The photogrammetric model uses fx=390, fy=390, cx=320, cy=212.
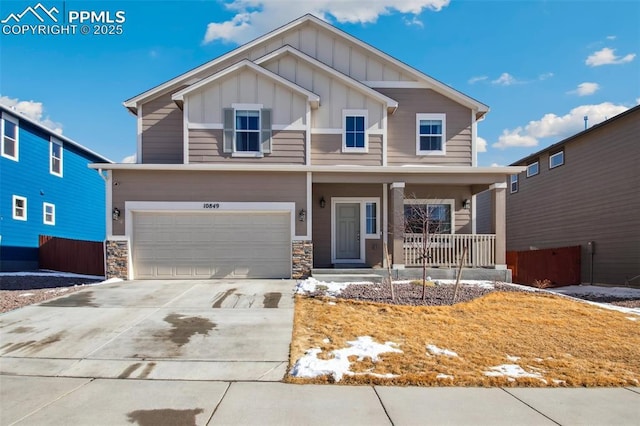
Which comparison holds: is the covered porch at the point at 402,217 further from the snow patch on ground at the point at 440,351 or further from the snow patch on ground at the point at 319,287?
the snow patch on ground at the point at 440,351

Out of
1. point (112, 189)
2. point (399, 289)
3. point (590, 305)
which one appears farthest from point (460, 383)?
point (112, 189)

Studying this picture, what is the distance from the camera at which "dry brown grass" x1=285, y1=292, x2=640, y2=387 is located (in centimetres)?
508

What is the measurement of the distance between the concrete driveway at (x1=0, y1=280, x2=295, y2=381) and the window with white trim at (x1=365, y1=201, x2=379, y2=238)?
4.75 meters

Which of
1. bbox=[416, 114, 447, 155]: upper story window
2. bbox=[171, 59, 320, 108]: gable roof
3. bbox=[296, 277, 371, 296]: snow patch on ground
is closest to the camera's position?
bbox=[296, 277, 371, 296]: snow patch on ground

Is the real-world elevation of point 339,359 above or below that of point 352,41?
below

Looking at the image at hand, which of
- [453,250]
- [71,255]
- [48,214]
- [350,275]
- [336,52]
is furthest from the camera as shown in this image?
[48,214]

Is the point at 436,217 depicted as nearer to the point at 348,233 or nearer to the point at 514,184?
the point at 348,233

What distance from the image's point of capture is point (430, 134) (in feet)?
44.7

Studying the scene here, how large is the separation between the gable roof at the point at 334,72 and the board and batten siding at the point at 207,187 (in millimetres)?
3609

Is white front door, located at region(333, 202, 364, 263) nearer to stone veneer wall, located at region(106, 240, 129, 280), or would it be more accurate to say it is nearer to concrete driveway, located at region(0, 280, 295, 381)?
concrete driveway, located at region(0, 280, 295, 381)

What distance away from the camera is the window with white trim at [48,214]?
54.9ft

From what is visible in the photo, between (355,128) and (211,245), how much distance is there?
604cm

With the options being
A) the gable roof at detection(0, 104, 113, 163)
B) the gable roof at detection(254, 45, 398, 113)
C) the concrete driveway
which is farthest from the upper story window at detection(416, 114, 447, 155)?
the gable roof at detection(0, 104, 113, 163)

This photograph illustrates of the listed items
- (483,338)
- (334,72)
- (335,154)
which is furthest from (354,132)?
(483,338)
